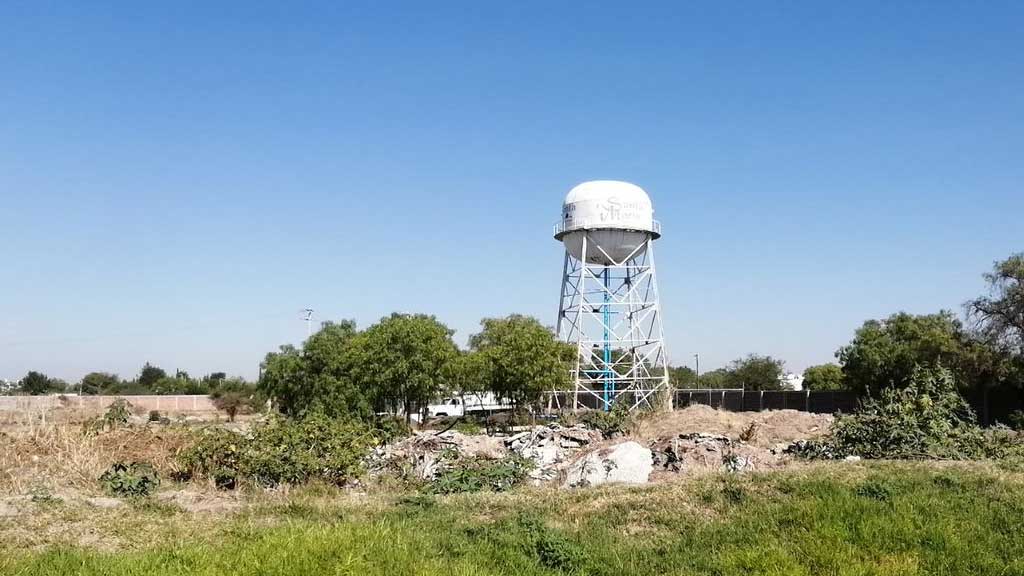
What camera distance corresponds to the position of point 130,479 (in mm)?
11828

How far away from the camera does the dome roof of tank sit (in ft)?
127

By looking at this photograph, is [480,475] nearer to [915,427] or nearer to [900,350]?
[915,427]

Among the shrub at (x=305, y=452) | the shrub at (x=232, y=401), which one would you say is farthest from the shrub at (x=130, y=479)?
the shrub at (x=232, y=401)

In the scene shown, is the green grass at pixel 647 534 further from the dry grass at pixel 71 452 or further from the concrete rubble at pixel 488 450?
the dry grass at pixel 71 452

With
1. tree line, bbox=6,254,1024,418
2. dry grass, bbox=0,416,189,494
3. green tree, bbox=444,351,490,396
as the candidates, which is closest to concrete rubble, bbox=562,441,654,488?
dry grass, bbox=0,416,189,494

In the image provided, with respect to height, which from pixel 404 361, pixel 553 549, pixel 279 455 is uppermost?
pixel 404 361

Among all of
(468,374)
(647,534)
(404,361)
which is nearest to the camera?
(647,534)

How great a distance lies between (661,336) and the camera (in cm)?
3919

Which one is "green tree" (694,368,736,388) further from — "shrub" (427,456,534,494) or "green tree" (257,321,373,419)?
"shrub" (427,456,534,494)

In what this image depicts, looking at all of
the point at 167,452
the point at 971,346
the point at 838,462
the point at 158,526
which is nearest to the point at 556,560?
the point at 158,526

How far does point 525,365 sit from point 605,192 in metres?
9.20

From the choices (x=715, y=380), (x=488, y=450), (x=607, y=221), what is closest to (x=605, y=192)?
(x=607, y=221)

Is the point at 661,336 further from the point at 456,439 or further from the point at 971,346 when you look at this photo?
the point at 456,439

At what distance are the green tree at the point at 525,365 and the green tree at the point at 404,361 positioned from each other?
262 centimetres
